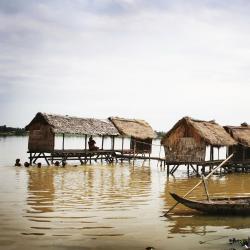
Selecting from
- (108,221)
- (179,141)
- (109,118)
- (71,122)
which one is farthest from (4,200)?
(109,118)

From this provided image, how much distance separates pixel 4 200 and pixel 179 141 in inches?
515

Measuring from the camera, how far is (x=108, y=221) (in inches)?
440

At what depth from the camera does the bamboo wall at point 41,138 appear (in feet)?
93.5

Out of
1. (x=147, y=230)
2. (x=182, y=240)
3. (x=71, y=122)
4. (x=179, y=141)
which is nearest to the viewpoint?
(x=182, y=240)

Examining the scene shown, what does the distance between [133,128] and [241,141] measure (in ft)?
37.2

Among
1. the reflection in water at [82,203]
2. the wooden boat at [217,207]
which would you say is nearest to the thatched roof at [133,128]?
the reflection in water at [82,203]

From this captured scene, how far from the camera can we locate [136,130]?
116 feet

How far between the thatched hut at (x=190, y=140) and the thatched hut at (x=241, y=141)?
1256 millimetres

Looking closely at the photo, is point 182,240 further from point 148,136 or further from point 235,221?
point 148,136

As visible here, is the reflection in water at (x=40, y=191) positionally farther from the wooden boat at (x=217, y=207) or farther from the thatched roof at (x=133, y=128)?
the thatched roof at (x=133, y=128)

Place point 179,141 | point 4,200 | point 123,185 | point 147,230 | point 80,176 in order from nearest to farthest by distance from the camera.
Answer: point 147,230
point 4,200
point 123,185
point 80,176
point 179,141

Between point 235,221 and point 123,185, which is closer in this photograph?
point 235,221

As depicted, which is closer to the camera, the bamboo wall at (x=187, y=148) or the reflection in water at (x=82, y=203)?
the reflection in water at (x=82, y=203)

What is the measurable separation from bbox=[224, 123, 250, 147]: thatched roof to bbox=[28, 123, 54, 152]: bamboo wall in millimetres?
12957
